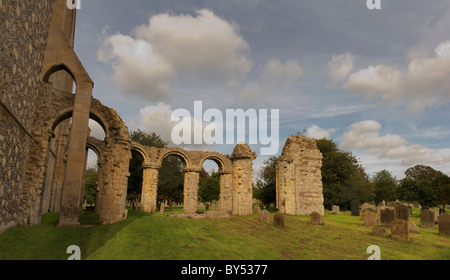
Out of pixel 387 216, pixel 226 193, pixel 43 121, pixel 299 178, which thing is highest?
pixel 43 121

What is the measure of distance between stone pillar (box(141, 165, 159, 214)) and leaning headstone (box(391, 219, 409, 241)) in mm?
15890

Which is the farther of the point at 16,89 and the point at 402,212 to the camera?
the point at 402,212

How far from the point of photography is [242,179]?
65.1 feet

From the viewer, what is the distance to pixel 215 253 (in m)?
6.72

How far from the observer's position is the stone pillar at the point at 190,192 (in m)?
20.3

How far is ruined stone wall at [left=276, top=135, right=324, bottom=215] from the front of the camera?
18875 millimetres

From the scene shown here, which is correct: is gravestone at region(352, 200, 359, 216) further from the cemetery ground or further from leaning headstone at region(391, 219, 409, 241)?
leaning headstone at region(391, 219, 409, 241)

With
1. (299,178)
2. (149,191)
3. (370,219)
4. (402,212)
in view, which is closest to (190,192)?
(149,191)

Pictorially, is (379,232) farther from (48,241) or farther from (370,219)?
(48,241)

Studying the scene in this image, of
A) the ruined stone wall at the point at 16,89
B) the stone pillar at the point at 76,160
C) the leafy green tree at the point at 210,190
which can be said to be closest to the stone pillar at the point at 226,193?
the stone pillar at the point at 76,160

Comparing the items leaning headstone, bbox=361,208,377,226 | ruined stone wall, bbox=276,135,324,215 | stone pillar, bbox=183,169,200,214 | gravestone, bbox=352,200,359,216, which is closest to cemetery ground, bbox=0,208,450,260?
leaning headstone, bbox=361,208,377,226

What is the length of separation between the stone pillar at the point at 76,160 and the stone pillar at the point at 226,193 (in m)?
12.8

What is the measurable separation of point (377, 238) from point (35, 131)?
47.7 ft

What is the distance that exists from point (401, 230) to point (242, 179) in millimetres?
11585
